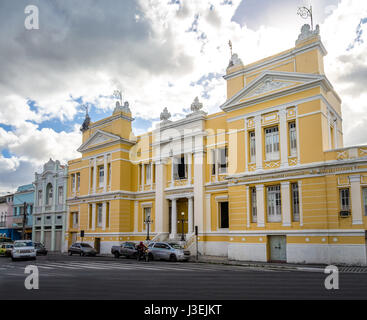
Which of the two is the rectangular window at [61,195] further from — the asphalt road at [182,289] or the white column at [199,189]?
the asphalt road at [182,289]

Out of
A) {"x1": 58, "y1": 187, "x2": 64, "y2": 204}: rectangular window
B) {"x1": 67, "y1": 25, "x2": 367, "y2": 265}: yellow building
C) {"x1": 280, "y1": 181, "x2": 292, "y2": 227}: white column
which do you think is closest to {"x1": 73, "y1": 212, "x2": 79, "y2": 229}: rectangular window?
{"x1": 58, "y1": 187, "x2": 64, "y2": 204}: rectangular window

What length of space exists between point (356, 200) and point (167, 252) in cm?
1294

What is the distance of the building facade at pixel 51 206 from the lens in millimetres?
44375

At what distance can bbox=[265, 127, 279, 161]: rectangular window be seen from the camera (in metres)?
25.0

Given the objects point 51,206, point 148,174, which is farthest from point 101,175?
point 51,206

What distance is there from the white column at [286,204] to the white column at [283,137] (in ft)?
4.72

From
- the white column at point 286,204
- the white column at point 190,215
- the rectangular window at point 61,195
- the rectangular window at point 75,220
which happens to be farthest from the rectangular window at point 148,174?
the white column at point 286,204

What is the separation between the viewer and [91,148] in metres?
40.4

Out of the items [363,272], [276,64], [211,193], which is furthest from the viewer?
[211,193]

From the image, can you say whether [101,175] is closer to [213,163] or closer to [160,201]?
[160,201]
